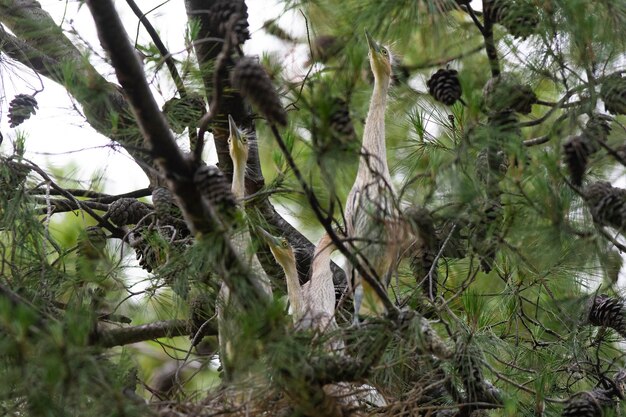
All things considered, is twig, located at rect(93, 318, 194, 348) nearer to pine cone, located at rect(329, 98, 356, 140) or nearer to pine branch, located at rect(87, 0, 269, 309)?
pine branch, located at rect(87, 0, 269, 309)

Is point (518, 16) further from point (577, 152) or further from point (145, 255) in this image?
point (145, 255)

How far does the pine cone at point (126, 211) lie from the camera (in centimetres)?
257

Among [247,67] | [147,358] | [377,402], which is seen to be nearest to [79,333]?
[247,67]

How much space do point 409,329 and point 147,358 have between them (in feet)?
7.58

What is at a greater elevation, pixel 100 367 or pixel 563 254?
pixel 563 254

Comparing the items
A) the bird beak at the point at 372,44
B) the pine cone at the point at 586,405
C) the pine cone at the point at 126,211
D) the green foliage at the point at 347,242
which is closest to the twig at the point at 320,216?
the green foliage at the point at 347,242

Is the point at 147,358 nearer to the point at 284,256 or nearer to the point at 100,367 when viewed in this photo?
the point at 284,256

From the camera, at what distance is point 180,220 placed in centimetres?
247

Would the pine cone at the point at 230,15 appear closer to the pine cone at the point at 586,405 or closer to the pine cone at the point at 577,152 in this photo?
the pine cone at the point at 577,152

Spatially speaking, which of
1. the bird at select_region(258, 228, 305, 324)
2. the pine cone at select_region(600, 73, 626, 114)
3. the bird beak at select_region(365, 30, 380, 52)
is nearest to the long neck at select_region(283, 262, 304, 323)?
the bird at select_region(258, 228, 305, 324)

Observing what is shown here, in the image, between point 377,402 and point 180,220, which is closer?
point 377,402

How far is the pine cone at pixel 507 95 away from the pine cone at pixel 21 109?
1.15m

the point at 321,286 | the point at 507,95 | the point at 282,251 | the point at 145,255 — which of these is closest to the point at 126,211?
the point at 145,255

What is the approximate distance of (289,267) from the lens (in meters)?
2.38
